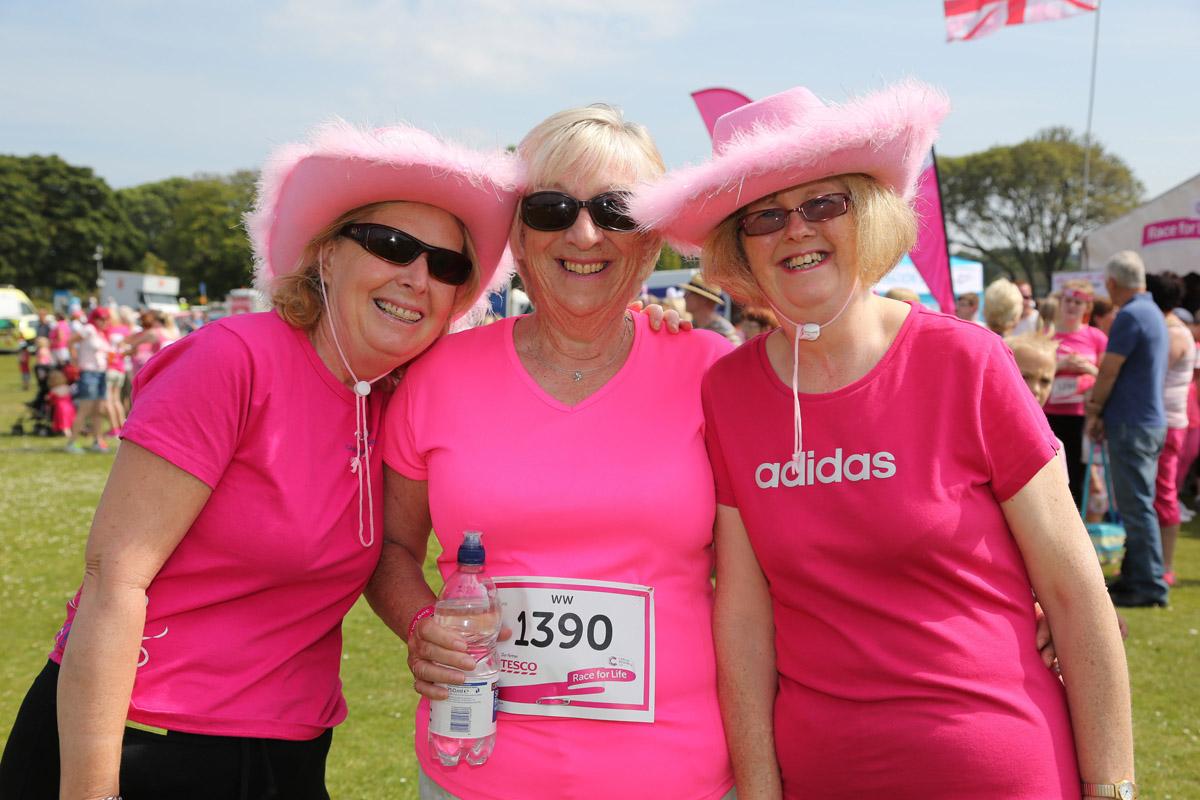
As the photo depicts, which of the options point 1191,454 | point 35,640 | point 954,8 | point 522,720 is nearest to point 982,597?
point 522,720

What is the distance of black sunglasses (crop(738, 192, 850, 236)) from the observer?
1.95m

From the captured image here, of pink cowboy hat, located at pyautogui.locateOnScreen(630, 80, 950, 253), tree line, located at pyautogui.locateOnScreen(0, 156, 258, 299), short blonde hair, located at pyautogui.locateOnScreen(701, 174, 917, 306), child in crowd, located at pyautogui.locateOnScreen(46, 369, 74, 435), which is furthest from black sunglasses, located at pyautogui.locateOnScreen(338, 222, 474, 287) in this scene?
tree line, located at pyautogui.locateOnScreen(0, 156, 258, 299)

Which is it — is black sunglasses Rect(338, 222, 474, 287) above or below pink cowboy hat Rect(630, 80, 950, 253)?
below

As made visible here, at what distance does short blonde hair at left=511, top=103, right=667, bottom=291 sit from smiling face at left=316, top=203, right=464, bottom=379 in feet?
0.89

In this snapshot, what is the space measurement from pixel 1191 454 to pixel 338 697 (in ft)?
33.4

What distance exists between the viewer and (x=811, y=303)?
1979 mm

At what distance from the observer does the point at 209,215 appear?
81812 mm

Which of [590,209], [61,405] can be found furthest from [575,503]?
[61,405]

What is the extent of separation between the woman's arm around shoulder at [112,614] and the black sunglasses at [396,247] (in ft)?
2.26

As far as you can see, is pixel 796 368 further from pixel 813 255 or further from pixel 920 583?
pixel 920 583

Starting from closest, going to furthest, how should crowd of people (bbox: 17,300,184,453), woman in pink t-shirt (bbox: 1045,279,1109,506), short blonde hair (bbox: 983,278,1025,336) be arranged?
short blonde hair (bbox: 983,278,1025,336), woman in pink t-shirt (bbox: 1045,279,1109,506), crowd of people (bbox: 17,300,184,453)

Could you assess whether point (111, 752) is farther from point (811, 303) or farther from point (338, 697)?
point (811, 303)

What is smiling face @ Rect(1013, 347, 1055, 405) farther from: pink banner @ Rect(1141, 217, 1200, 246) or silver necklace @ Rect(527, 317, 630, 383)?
pink banner @ Rect(1141, 217, 1200, 246)

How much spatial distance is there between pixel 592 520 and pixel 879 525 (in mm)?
614
